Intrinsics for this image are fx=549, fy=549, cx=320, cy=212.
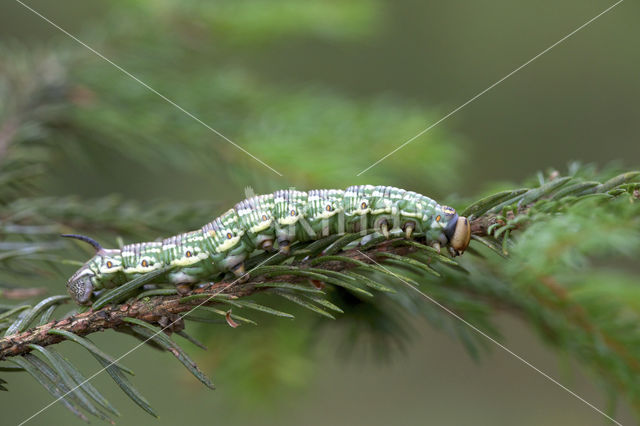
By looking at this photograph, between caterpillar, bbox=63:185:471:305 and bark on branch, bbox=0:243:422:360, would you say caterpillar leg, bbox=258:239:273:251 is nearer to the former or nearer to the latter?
caterpillar, bbox=63:185:471:305

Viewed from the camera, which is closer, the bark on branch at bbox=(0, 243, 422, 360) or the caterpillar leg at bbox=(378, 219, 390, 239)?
the bark on branch at bbox=(0, 243, 422, 360)

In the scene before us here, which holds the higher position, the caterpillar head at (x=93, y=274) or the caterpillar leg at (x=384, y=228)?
the caterpillar leg at (x=384, y=228)

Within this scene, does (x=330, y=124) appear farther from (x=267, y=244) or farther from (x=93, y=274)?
(x=93, y=274)

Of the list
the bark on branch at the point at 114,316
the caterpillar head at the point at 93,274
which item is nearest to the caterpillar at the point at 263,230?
the caterpillar head at the point at 93,274

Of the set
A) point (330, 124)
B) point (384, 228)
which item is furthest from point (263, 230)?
point (330, 124)

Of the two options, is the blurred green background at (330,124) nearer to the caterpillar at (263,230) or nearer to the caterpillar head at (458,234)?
the caterpillar at (263,230)

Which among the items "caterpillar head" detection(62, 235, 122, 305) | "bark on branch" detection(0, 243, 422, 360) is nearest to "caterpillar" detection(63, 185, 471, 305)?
"caterpillar head" detection(62, 235, 122, 305)

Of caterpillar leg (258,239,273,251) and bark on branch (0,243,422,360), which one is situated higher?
caterpillar leg (258,239,273,251)
